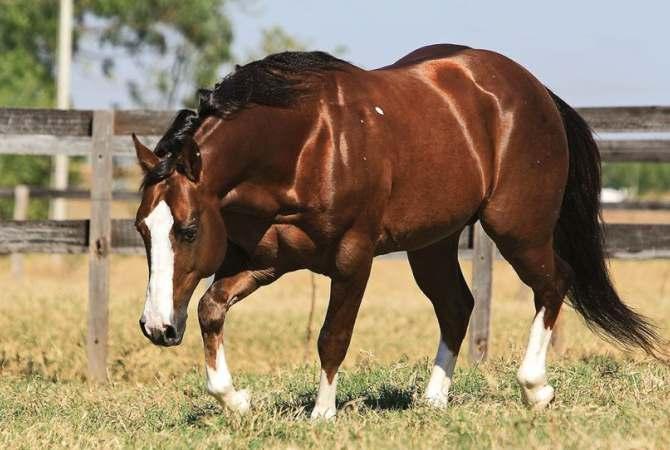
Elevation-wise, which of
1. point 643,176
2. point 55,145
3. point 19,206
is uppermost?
point 55,145

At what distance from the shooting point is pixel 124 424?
571 cm

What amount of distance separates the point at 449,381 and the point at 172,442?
193 cm

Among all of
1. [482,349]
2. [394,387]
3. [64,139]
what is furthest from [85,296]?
[394,387]

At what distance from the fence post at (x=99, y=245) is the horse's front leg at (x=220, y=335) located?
2.95 metres

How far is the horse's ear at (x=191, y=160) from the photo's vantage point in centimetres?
522

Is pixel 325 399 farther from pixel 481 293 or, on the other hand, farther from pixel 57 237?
pixel 57 237

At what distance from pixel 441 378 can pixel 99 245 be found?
308 cm

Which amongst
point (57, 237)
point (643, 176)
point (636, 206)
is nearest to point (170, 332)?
point (57, 237)

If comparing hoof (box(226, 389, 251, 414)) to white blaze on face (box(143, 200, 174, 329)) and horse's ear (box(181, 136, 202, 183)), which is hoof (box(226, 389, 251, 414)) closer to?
white blaze on face (box(143, 200, 174, 329))

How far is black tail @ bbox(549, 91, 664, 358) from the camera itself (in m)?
7.25

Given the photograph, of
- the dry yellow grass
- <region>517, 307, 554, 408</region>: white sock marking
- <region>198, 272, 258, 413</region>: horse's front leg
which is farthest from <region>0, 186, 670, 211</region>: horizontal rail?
<region>198, 272, 258, 413</region>: horse's front leg

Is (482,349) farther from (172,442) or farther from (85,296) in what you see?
(85,296)

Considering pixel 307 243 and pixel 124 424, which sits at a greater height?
pixel 307 243

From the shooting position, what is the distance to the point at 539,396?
6.25 m
